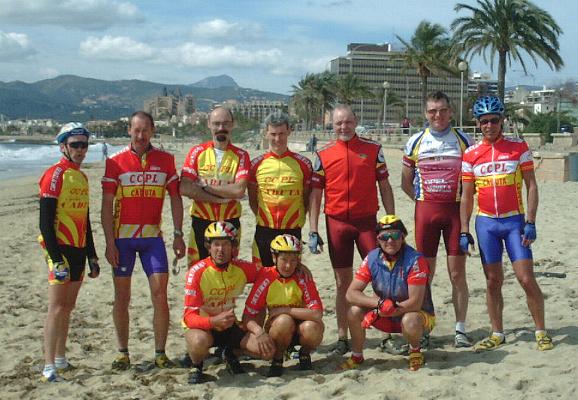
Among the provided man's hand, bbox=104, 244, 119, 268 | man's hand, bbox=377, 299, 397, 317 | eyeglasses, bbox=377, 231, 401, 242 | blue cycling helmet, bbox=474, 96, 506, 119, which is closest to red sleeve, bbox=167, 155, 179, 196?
man's hand, bbox=104, 244, 119, 268

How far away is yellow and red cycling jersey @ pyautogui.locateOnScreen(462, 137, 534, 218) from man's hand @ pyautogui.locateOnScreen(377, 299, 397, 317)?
1206 millimetres

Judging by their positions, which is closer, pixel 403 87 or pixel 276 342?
pixel 276 342

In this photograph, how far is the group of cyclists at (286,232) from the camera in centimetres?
511

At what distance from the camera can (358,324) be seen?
5125 mm

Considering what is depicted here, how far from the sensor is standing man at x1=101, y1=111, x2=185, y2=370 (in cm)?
538

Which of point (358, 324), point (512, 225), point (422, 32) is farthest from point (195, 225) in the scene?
point (422, 32)

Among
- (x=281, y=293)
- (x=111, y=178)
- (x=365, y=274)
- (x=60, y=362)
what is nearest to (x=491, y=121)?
(x=365, y=274)

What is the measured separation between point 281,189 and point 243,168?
39cm

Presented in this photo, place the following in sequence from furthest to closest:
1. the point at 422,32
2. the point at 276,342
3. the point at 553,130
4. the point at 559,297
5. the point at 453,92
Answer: the point at 453,92
the point at 553,130
the point at 422,32
the point at 559,297
the point at 276,342

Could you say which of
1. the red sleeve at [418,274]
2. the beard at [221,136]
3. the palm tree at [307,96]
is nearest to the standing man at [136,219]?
the beard at [221,136]

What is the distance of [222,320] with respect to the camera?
504cm

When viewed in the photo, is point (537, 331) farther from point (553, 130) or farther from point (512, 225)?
point (553, 130)

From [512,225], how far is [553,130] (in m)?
51.4

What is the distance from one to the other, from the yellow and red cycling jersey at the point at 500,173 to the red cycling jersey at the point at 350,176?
83 centimetres
